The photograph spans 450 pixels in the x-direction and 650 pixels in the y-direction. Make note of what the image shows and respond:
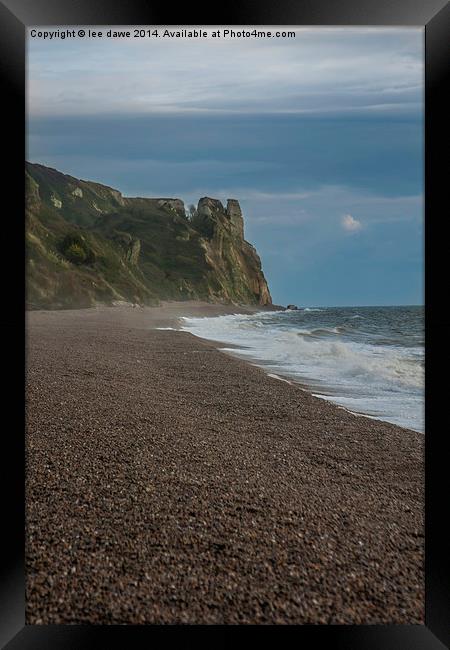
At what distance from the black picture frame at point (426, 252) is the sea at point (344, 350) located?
1247 mm

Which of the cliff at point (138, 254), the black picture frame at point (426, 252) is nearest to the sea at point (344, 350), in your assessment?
the cliff at point (138, 254)

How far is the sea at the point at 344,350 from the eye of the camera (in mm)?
4559

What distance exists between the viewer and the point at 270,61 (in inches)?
117

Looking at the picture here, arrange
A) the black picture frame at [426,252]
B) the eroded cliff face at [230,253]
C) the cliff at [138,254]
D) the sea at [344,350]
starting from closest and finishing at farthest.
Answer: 1. the black picture frame at [426,252]
2. the sea at [344,350]
3. the eroded cliff face at [230,253]
4. the cliff at [138,254]

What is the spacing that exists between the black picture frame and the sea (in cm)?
125

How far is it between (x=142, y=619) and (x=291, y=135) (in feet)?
12.2

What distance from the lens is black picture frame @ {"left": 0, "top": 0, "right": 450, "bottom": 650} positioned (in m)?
1.49

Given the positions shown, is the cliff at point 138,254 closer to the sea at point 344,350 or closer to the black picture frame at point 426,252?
the sea at point 344,350

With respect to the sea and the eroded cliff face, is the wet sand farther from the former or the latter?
the eroded cliff face

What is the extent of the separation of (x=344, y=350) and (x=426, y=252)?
652 centimetres

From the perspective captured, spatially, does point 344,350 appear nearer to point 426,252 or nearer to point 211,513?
point 211,513

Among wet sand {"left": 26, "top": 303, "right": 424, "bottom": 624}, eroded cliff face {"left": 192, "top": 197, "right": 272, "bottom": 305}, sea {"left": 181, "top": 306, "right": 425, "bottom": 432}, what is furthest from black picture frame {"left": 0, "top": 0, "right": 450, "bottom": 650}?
eroded cliff face {"left": 192, "top": 197, "right": 272, "bottom": 305}

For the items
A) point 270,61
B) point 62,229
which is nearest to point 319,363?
point 270,61

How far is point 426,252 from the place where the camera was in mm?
1511
